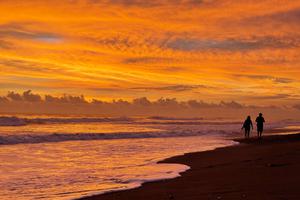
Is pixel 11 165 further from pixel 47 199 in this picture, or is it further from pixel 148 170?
pixel 47 199

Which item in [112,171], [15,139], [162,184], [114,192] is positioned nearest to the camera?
[114,192]

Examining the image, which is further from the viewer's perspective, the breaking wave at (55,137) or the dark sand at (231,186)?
the breaking wave at (55,137)

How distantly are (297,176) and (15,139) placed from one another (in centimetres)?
2230

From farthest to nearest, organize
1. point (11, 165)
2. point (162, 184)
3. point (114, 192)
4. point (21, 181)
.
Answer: point (11, 165) < point (21, 181) < point (162, 184) < point (114, 192)

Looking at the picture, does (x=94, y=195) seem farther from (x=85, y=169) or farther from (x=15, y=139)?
(x=15, y=139)

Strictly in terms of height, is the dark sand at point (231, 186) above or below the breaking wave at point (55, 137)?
above

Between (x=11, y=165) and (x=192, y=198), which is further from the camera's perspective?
(x=11, y=165)

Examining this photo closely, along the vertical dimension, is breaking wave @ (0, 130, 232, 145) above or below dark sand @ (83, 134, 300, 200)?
below

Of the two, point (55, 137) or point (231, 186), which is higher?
point (231, 186)

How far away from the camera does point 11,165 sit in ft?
49.1

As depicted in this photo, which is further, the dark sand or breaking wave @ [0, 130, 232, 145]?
breaking wave @ [0, 130, 232, 145]

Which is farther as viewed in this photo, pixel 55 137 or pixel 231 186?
pixel 55 137

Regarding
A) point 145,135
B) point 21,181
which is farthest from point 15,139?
point 21,181

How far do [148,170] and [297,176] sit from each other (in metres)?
5.16
